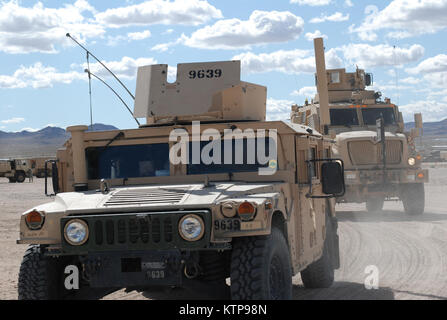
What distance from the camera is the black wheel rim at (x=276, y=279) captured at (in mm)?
6203

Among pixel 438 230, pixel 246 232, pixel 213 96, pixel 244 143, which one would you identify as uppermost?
pixel 213 96

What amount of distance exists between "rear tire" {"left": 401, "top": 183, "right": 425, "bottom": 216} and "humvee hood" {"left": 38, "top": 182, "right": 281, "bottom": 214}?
41.9ft

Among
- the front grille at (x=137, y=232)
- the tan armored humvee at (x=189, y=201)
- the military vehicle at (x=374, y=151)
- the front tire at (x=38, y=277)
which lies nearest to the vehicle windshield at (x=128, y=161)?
the tan armored humvee at (x=189, y=201)

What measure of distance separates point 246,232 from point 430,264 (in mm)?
5433

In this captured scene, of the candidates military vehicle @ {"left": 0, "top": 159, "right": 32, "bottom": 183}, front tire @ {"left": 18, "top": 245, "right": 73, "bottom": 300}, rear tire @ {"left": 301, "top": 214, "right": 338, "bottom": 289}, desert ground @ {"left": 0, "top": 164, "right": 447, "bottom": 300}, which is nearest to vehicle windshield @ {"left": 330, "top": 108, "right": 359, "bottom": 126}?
desert ground @ {"left": 0, "top": 164, "right": 447, "bottom": 300}

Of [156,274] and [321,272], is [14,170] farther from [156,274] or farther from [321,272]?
[156,274]

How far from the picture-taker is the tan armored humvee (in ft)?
19.5

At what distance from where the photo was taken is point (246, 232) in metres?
5.93

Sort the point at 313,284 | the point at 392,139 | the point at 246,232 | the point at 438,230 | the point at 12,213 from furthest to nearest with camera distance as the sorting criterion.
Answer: the point at 12,213 → the point at 392,139 → the point at 438,230 → the point at 313,284 → the point at 246,232

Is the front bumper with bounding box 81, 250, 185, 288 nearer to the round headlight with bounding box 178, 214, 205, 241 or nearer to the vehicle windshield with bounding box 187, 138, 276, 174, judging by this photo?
the round headlight with bounding box 178, 214, 205, 241

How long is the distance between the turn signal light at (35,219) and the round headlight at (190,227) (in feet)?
4.14

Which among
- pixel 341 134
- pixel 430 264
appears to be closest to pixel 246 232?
pixel 430 264

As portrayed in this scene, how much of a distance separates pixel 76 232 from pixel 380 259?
640 cm

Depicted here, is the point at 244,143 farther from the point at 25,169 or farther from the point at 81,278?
the point at 25,169
